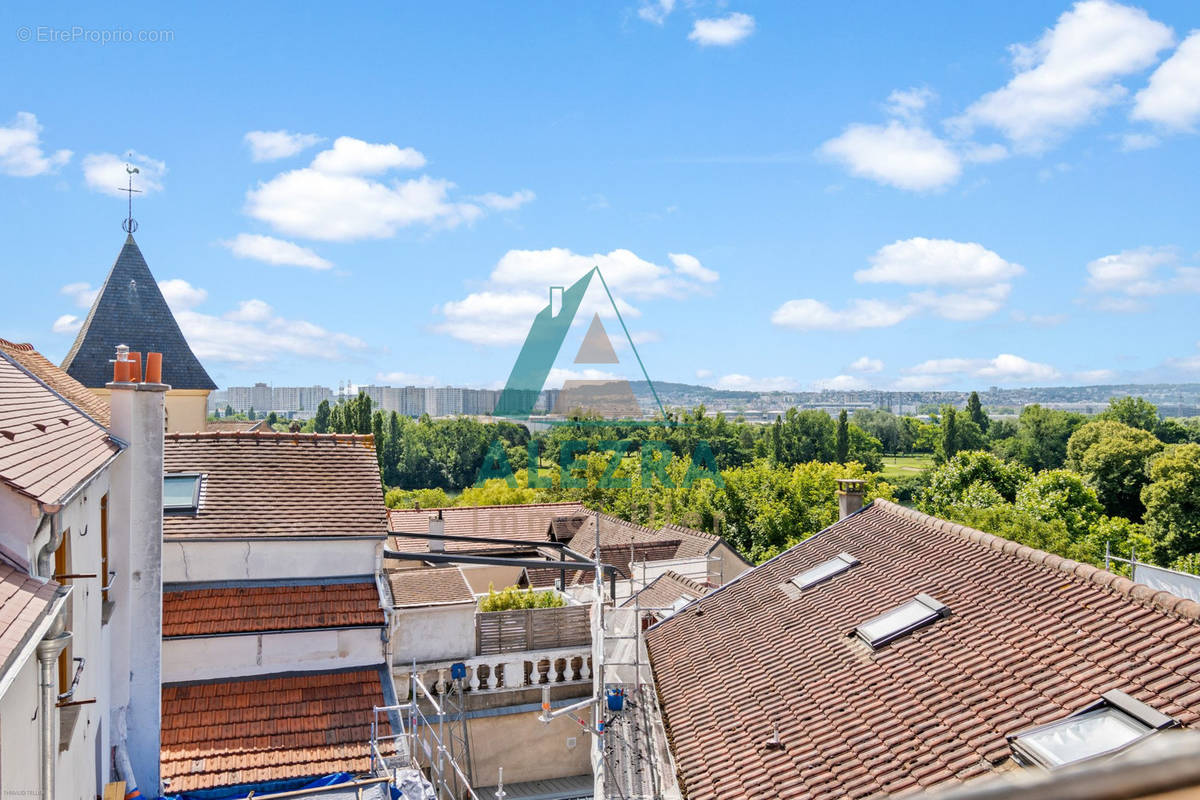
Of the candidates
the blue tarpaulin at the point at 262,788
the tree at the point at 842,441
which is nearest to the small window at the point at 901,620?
the blue tarpaulin at the point at 262,788

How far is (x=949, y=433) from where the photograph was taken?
2768 inches

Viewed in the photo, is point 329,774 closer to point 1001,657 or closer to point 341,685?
point 341,685

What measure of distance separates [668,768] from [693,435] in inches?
2384

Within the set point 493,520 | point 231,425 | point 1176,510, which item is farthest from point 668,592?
point 231,425

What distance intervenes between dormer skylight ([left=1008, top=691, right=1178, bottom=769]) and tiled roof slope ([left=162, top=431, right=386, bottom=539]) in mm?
8582

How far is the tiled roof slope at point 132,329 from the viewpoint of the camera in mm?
22016

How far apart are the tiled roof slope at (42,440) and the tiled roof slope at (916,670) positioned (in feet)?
20.2

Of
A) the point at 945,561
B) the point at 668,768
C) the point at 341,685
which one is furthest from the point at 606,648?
the point at 945,561

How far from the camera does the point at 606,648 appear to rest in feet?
41.4

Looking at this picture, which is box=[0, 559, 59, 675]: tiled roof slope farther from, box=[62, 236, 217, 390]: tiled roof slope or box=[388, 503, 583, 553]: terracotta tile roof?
box=[388, 503, 583, 553]: terracotta tile roof

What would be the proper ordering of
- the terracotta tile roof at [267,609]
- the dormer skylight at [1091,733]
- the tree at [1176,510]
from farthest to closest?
the tree at [1176,510], the terracotta tile roof at [267,609], the dormer skylight at [1091,733]

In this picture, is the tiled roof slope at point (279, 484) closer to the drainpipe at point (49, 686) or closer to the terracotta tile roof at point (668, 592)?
the terracotta tile roof at point (668, 592)

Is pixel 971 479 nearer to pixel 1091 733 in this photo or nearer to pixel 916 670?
pixel 916 670

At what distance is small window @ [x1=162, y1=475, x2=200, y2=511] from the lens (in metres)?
11.3
